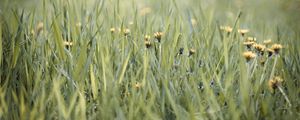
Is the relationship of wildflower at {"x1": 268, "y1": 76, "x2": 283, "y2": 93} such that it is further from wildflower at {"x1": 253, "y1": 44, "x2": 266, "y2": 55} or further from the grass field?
wildflower at {"x1": 253, "y1": 44, "x2": 266, "y2": 55}

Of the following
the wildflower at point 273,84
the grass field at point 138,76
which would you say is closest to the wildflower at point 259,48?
the grass field at point 138,76

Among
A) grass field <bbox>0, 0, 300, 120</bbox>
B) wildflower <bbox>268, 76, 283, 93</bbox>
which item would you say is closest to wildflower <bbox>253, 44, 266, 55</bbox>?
grass field <bbox>0, 0, 300, 120</bbox>

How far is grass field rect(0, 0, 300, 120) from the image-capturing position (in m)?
1.41

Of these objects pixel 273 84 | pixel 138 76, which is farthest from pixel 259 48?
pixel 138 76

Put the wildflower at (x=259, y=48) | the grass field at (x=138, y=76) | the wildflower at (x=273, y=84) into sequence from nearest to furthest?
1. the grass field at (x=138, y=76)
2. the wildflower at (x=273, y=84)
3. the wildflower at (x=259, y=48)

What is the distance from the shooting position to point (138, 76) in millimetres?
1734

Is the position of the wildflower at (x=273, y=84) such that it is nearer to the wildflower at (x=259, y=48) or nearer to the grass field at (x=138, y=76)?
the grass field at (x=138, y=76)

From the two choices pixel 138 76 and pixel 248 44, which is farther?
pixel 248 44

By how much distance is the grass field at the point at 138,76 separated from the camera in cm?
141

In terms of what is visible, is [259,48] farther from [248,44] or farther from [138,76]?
[138,76]

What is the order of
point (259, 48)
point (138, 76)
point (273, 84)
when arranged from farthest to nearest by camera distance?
point (259, 48) → point (138, 76) → point (273, 84)

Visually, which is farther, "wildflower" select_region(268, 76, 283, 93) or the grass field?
"wildflower" select_region(268, 76, 283, 93)

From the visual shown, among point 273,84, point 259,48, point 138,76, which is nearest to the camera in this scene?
point 273,84

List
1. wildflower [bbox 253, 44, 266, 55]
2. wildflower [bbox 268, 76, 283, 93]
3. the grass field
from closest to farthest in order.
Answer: the grass field < wildflower [bbox 268, 76, 283, 93] < wildflower [bbox 253, 44, 266, 55]
